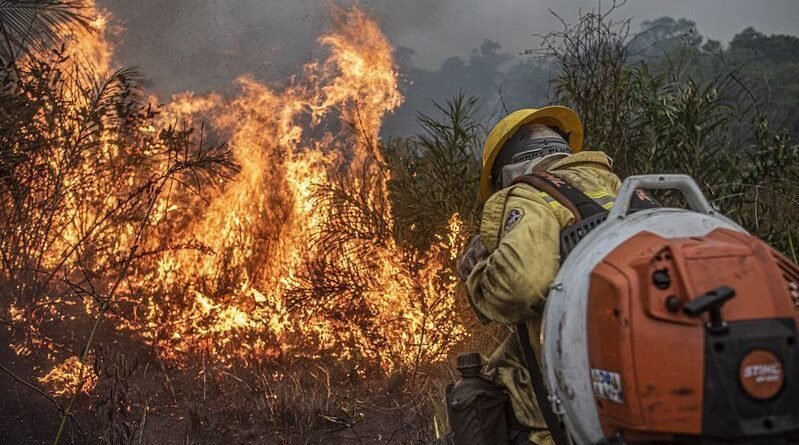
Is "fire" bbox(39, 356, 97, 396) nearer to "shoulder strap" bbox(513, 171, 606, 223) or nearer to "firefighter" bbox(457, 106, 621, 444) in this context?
"firefighter" bbox(457, 106, 621, 444)

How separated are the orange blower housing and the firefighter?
364mm

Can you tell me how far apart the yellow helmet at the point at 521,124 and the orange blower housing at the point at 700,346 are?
1.26 metres

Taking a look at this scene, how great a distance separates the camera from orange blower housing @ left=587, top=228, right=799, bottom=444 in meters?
1.59

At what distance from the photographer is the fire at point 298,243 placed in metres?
6.93

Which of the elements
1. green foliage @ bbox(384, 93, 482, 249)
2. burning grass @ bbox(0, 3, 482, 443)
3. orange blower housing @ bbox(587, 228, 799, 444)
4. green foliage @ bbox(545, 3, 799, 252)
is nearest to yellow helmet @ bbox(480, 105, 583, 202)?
orange blower housing @ bbox(587, 228, 799, 444)

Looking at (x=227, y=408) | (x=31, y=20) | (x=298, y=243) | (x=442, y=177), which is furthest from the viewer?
(x=298, y=243)

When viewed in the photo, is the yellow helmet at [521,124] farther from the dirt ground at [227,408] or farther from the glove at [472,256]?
the dirt ground at [227,408]

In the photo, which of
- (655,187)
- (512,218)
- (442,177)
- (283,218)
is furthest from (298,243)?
(655,187)

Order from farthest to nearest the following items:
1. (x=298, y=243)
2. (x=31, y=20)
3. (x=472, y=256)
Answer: (x=298, y=243) < (x=31, y=20) < (x=472, y=256)

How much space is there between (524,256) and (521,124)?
40.7 inches

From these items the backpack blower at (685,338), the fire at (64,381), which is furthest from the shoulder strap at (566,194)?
the fire at (64,381)

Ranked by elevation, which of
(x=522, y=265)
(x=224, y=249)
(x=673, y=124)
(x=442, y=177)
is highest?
(x=224, y=249)

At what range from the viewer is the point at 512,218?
88.1 inches

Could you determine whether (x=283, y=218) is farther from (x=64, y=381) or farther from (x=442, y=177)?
(x=64, y=381)
